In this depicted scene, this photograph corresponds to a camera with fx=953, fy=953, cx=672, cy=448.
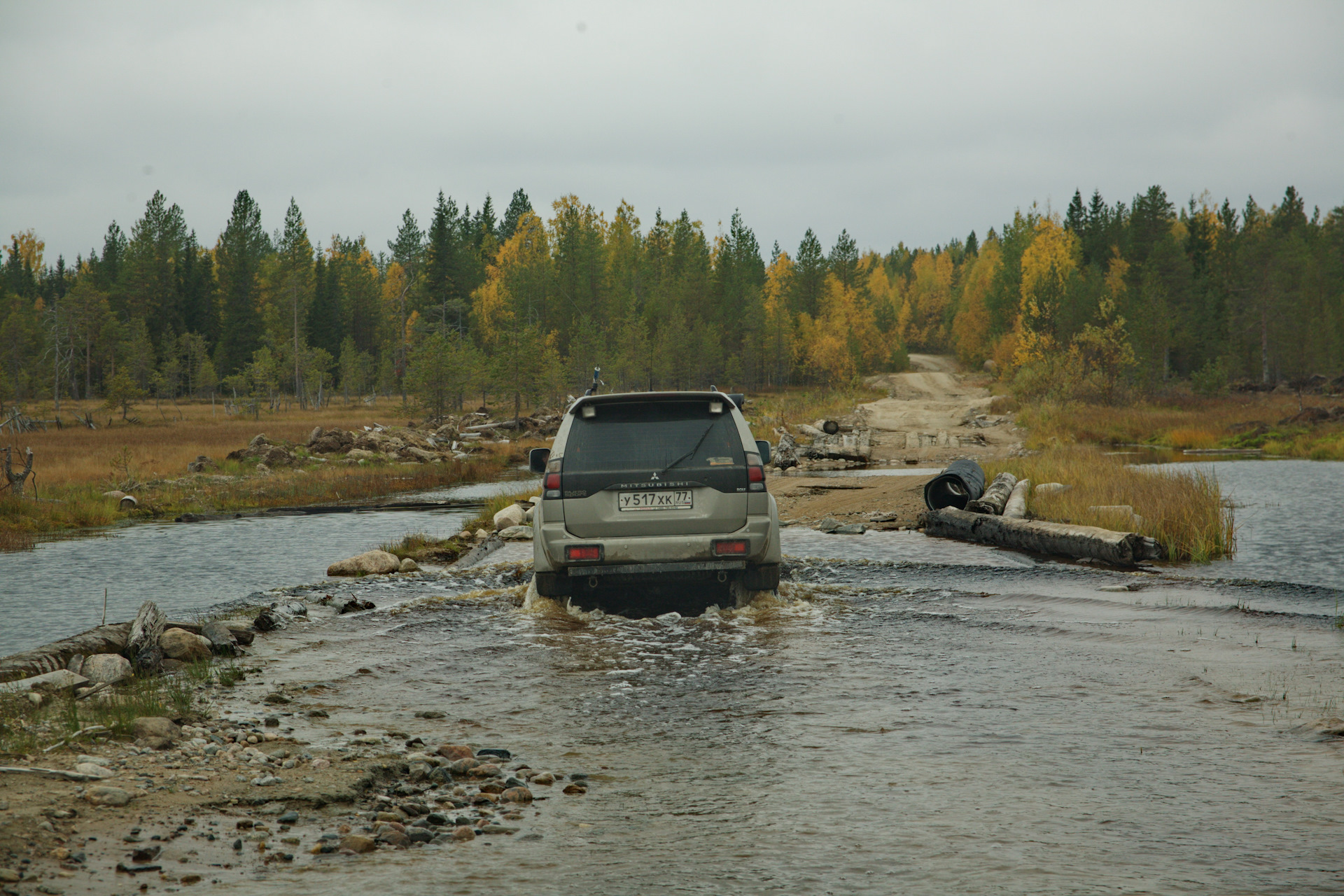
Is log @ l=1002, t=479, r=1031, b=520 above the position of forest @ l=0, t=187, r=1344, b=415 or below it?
below

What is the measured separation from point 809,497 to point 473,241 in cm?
10031

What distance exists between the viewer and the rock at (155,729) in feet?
18.8

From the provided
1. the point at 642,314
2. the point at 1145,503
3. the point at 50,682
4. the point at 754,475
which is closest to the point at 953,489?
the point at 1145,503

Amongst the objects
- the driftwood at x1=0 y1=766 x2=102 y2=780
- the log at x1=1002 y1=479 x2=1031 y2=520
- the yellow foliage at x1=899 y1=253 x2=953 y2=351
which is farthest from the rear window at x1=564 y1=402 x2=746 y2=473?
the yellow foliage at x1=899 y1=253 x2=953 y2=351

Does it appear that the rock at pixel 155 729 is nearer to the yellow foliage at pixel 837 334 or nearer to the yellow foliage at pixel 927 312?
the yellow foliage at pixel 837 334

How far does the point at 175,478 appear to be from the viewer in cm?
3144

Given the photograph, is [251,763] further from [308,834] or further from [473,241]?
[473,241]

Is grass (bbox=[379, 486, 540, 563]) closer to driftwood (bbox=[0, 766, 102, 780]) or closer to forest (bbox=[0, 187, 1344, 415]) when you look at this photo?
driftwood (bbox=[0, 766, 102, 780])

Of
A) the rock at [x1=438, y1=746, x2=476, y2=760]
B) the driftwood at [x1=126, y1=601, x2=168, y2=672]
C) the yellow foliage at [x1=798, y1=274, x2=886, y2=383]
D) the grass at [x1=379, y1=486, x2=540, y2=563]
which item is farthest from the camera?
the yellow foliage at [x1=798, y1=274, x2=886, y2=383]

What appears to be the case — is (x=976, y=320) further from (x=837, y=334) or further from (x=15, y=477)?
(x=15, y=477)

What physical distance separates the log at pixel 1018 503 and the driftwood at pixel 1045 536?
1.35 ft

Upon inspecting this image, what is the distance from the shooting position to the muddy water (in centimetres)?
402

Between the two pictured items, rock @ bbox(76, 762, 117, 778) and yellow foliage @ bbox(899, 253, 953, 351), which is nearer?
rock @ bbox(76, 762, 117, 778)

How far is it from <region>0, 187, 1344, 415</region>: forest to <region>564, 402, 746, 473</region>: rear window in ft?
155
